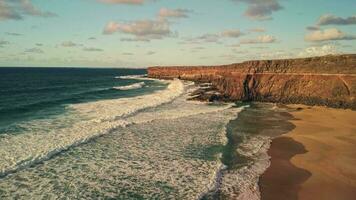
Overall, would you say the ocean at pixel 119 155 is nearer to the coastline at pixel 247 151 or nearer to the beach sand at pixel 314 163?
the coastline at pixel 247 151

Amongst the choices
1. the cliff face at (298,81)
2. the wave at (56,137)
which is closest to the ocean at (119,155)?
the wave at (56,137)

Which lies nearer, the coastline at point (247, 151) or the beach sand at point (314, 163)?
the coastline at point (247, 151)

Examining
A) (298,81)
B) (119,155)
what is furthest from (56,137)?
(298,81)

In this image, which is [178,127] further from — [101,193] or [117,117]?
[101,193]

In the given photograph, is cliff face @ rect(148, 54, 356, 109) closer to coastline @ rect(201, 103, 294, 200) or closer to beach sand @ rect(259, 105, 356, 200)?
coastline @ rect(201, 103, 294, 200)

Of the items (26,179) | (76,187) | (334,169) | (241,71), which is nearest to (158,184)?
(76,187)

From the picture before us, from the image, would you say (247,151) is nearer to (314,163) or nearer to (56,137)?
(314,163)
